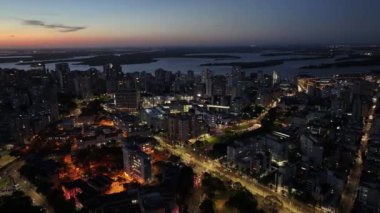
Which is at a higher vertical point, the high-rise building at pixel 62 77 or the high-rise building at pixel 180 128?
the high-rise building at pixel 62 77

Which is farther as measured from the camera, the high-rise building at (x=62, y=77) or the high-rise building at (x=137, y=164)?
the high-rise building at (x=62, y=77)

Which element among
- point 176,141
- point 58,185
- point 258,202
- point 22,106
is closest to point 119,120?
point 176,141

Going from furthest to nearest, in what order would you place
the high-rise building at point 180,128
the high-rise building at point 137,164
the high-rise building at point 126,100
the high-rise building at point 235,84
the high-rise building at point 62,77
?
1. the high-rise building at point 62,77
2. the high-rise building at point 235,84
3. the high-rise building at point 126,100
4. the high-rise building at point 180,128
5. the high-rise building at point 137,164

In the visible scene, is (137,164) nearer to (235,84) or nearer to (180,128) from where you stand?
(180,128)

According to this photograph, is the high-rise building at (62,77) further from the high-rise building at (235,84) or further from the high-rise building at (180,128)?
the high-rise building at (180,128)

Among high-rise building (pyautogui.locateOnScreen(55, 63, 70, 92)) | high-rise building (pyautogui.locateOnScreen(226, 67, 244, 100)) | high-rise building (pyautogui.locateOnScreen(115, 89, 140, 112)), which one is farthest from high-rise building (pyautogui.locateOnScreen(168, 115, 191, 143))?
high-rise building (pyautogui.locateOnScreen(55, 63, 70, 92))

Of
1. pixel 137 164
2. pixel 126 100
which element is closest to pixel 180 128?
pixel 137 164

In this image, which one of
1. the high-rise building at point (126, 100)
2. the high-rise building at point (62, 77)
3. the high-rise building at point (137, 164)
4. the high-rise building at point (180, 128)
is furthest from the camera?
the high-rise building at point (62, 77)

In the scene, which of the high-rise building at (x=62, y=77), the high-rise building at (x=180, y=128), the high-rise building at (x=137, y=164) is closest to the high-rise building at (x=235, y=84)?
the high-rise building at (x=180, y=128)
